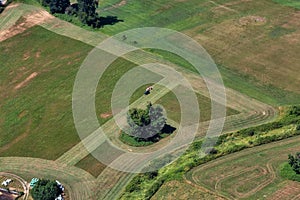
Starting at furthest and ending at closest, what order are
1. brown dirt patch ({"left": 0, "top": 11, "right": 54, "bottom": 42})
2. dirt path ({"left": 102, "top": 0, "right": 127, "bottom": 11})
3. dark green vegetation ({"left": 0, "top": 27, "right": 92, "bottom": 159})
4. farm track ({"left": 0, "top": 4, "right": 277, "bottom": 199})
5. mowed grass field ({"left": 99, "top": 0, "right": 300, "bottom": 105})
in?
dirt path ({"left": 102, "top": 0, "right": 127, "bottom": 11}) < brown dirt patch ({"left": 0, "top": 11, "right": 54, "bottom": 42}) < mowed grass field ({"left": 99, "top": 0, "right": 300, "bottom": 105}) < dark green vegetation ({"left": 0, "top": 27, "right": 92, "bottom": 159}) < farm track ({"left": 0, "top": 4, "right": 277, "bottom": 199})

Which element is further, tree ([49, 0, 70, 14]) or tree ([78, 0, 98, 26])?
tree ([49, 0, 70, 14])

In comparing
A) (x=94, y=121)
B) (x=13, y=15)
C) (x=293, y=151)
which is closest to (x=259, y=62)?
(x=293, y=151)

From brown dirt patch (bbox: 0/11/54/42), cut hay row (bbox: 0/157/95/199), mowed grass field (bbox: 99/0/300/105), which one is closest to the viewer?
cut hay row (bbox: 0/157/95/199)

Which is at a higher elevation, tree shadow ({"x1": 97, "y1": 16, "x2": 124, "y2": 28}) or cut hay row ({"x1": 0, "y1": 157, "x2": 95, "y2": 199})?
tree shadow ({"x1": 97, "y1": 16, "x2": 124, "y2": 28})

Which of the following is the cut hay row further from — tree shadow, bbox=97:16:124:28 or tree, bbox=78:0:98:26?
tree shadow, bbox=97:16:124:28

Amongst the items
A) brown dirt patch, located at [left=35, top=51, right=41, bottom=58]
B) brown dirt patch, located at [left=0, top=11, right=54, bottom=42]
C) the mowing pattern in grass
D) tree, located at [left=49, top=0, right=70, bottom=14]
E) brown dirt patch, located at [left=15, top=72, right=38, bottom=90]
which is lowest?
the mowing pattern in grass

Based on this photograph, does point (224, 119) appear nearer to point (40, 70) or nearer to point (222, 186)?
point (222, 186)

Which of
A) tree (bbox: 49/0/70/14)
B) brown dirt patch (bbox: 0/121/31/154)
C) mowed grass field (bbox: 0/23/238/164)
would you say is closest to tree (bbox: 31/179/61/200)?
mowed grass field (bbox: 0/23/238/164)

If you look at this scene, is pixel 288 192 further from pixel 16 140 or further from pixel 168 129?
pixel 16 140
